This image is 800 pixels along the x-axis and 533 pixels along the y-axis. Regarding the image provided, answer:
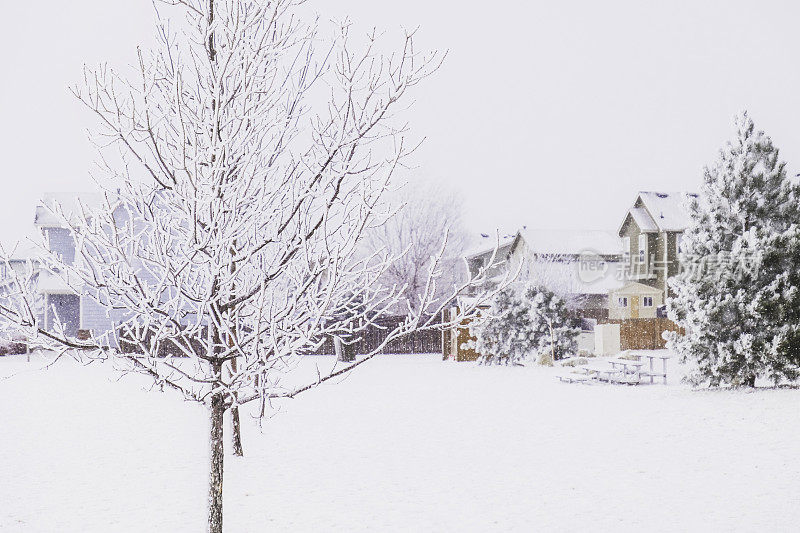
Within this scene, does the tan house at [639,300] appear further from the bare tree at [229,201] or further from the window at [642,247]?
the bare tree at [229,201]

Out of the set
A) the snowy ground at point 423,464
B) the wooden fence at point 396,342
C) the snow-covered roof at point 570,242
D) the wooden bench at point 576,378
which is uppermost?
the snow-covered roof at point 570,242

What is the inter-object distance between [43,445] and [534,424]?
8.79m

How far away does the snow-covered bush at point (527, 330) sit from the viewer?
27125mm

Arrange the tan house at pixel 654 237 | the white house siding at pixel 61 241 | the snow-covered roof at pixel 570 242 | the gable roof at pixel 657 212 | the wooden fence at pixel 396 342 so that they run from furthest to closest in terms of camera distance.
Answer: the snow-covered roof at pixel 570 242
the gable roof at pixel 657 212
the tan house at pixel 654 237
the white house siding at pixel 61 241
the wooden fence at pixel 396 342

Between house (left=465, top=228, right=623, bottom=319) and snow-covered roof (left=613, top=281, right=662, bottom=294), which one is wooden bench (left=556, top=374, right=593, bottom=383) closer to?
house (left=465, top=228, right=623, bottom=319)

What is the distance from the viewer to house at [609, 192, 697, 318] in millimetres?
40750

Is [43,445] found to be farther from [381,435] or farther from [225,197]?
[225,197]

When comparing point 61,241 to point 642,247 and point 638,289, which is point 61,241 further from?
point 642,247

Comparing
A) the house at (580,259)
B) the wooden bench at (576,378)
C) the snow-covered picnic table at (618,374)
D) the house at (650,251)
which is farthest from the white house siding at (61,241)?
the house at (650,251)

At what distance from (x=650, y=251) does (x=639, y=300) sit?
2990mm

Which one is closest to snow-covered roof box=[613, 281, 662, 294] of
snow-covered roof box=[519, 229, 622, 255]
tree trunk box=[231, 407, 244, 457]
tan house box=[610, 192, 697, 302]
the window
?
tan house box=[610, 192, 697, 302]

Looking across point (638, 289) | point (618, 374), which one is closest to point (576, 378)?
point (618, 374)

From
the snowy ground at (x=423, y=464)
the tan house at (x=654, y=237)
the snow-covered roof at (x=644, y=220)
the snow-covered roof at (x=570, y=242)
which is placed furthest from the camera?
the snow-covered roof at (x=570, y=242)

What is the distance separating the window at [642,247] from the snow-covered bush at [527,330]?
1638cm
